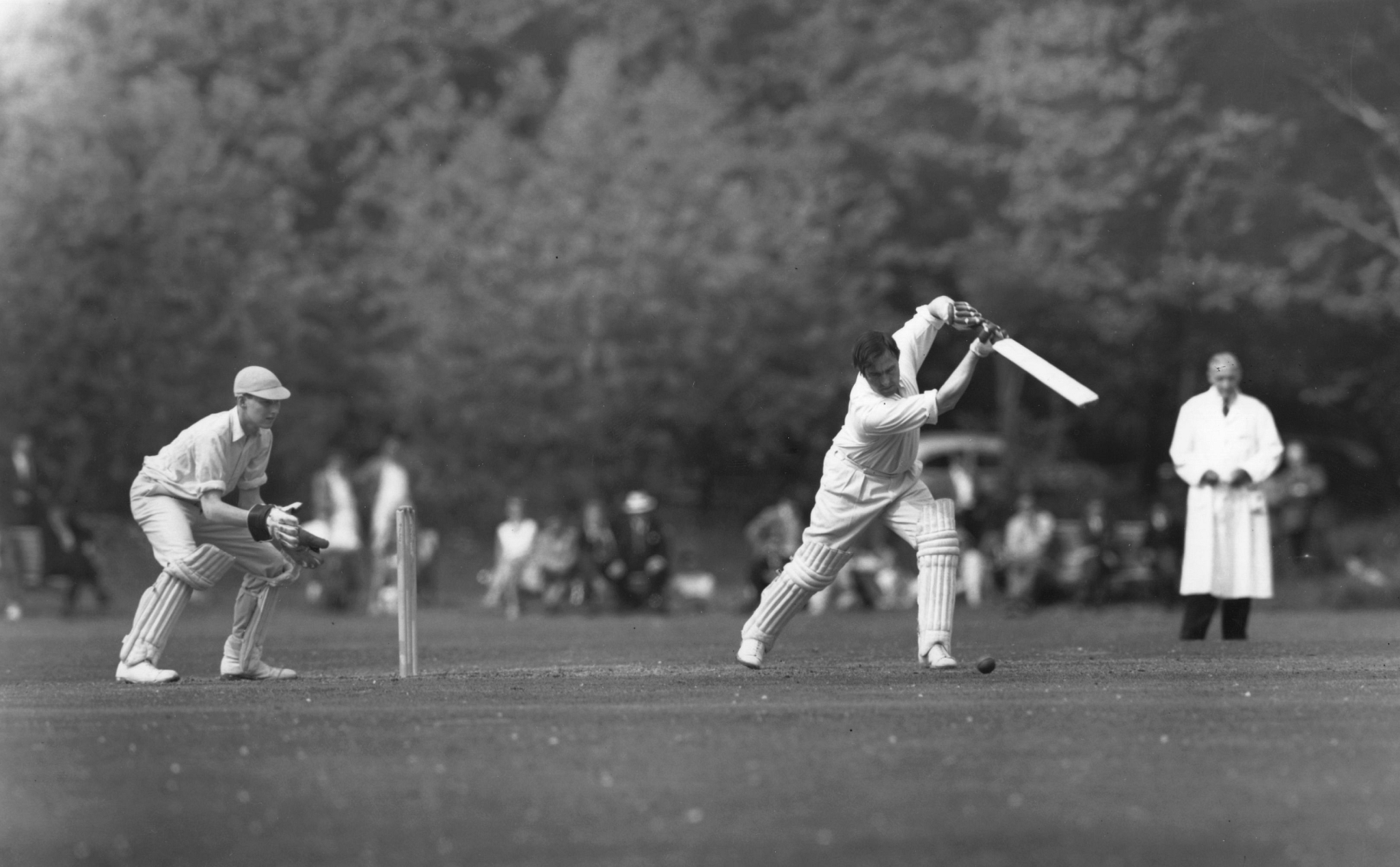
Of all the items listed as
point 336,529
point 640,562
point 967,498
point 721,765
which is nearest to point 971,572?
point 967,498

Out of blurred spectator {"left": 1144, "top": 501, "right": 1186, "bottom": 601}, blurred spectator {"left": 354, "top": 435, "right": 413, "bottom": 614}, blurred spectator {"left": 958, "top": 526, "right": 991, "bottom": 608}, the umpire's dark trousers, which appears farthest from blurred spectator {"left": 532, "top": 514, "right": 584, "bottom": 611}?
the umpire's dark trousers

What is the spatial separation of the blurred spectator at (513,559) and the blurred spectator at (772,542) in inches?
119

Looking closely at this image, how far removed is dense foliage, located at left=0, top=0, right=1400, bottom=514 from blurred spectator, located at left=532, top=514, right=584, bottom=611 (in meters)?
10.2

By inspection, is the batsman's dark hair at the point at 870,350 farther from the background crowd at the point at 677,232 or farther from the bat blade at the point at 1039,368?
the background crowd at the point at 677,232

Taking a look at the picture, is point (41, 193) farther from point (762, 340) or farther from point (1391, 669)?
point (1391, 669)

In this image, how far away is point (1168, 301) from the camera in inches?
1681

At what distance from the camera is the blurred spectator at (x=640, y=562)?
30812 millimetres

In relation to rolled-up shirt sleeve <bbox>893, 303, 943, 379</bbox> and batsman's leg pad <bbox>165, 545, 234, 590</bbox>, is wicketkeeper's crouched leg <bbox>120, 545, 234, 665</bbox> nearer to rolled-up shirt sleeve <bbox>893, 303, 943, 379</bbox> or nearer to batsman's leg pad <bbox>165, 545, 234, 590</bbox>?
batsman's leg pad <bbox>165, 545, 234, 590</bbox>

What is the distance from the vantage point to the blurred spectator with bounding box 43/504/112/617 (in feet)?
94.9

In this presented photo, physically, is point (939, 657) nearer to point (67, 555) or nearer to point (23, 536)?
point (67, 555)

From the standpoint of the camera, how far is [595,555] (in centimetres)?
3141

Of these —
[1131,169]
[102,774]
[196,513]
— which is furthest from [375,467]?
[102,774]

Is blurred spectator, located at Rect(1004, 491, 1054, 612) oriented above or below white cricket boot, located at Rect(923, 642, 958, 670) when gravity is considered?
above

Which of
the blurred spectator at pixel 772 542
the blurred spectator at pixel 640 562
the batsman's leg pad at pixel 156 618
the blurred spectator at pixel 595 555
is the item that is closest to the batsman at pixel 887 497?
the batsman's leg pad at pixel 156 618
